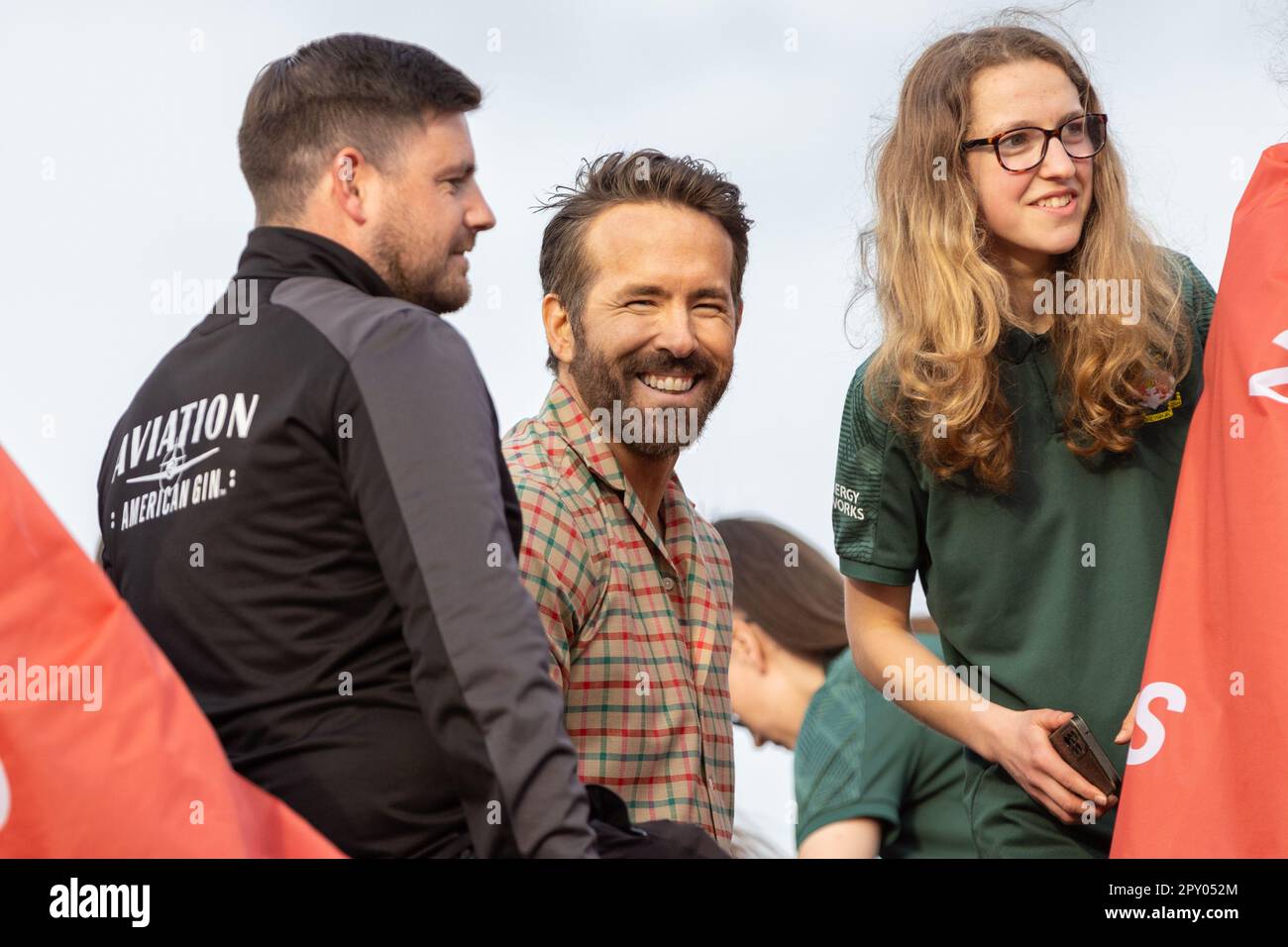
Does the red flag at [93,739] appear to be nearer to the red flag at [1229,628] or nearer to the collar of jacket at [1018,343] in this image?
the red flag at [1229,628]

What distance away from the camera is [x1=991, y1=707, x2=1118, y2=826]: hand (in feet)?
9.85

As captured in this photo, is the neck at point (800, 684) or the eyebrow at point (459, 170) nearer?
the eyebrow at point (459, 170)

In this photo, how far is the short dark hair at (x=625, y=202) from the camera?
3.78 m

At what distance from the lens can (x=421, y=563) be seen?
238 cm

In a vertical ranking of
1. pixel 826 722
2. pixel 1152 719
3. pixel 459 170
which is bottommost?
pixel 826 722

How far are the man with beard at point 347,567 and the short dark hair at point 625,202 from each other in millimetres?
1122

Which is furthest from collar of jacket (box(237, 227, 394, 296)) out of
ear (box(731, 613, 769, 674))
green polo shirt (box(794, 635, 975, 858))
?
ear (box(731, 613, 769, 674))

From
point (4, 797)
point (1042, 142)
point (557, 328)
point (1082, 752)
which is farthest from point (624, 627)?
point (4, 797)

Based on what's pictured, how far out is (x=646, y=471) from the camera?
3.57 m

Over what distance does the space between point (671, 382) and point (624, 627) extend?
0.54 metres

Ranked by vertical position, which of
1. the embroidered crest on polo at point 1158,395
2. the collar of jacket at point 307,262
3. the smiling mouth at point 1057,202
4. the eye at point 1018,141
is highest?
the eye at point 1018,141

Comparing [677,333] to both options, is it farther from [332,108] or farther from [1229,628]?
[1229,628]

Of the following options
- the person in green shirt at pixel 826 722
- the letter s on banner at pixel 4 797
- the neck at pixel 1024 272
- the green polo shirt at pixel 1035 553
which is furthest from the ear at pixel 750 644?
the letter s on banner at pixel 4 797
